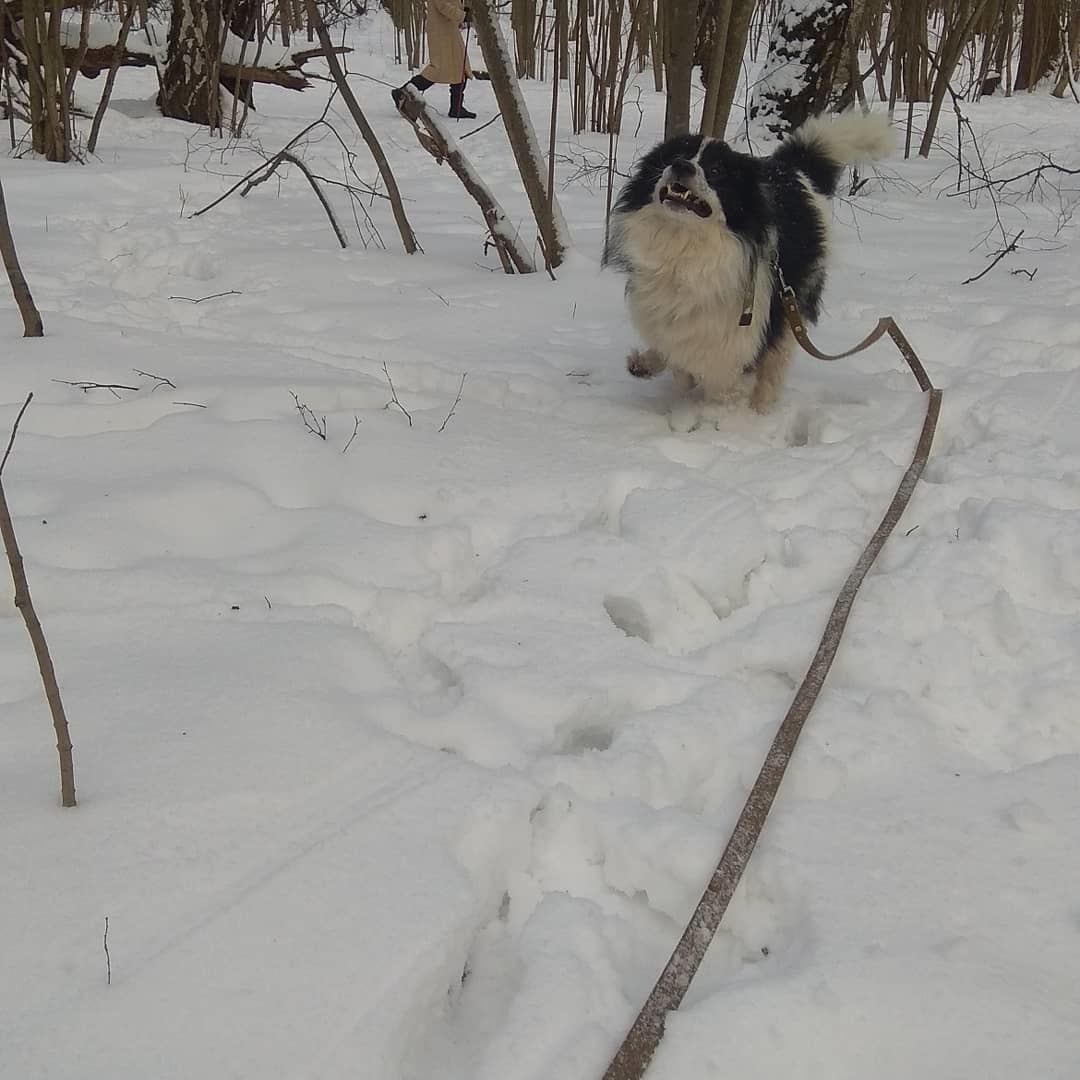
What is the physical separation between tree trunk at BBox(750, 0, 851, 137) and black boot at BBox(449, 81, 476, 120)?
3712 mm

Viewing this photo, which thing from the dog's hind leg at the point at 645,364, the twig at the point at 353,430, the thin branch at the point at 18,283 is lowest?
the twig at the point at 353,430

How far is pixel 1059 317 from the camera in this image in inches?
135

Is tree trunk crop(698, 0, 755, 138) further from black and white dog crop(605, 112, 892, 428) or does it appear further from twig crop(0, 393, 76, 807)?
twig crop(0, 393, 76, 807)

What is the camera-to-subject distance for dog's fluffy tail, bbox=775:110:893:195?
316 centimetres

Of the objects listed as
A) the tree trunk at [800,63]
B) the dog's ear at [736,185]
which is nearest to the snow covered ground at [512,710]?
the dog's ear at [736,185]

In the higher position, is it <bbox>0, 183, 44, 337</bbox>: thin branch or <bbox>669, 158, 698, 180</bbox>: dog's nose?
<bbox>669, 158, 698, 180</bbox>: dog's nose

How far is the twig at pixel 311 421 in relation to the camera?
2.43 metres

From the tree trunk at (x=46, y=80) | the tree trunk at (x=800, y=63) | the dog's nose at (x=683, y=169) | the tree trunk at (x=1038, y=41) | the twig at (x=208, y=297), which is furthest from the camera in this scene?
the tree trunk at (x=1038, y=41)

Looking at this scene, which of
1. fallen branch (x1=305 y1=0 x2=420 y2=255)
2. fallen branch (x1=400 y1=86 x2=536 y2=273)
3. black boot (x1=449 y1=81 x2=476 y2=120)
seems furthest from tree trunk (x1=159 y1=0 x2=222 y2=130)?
fallen branch (x1=400 y1=86 x2=536 y2=273)

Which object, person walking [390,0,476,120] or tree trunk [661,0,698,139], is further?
person walking [390,0,476,120]

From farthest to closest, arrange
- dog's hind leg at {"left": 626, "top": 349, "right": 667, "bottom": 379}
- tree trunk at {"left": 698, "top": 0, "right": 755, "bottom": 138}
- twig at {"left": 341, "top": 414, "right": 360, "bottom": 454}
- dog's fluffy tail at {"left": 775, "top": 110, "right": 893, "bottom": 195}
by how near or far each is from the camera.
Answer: tree trunk at {"left": 698, "top": 0, "right": 755, "bottom": 138}
dog's fluffy tail at {"left": 775, "top": 110, "right": 893, "bottom": 195}
dog's hind leg at {"left": 626, "top": 349, "right": 667, "bottom": 379}
twig at {"left": 341, "top": 414, "right": 360, "bottom": 454}

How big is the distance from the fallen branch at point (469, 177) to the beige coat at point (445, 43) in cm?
414

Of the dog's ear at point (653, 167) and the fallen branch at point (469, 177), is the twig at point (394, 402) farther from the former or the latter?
the fallen branch at point (469, 177)

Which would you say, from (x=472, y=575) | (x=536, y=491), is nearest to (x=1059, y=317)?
(x=536, y=491)
